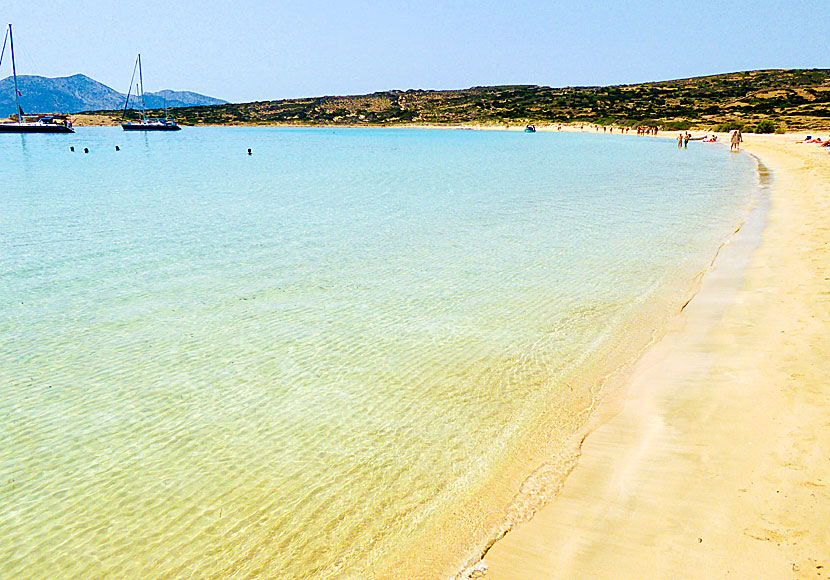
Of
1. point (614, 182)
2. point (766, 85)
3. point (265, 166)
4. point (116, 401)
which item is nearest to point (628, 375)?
point (116, 401)

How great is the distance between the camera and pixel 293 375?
6.46 metres

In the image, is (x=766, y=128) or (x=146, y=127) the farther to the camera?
(x=146, y=127)

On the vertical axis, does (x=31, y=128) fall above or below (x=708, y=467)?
above

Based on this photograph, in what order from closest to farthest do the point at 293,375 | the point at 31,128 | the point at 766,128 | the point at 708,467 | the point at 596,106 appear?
1. the point at 708,467
2. the point at 293,375
3. the point at 766,128
4. the point at 31,128
5. the point at 596,106

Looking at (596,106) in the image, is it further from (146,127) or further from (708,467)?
(708,467)

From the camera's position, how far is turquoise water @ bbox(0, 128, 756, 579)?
409 centimetres

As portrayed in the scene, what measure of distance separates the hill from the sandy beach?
69.6 meters

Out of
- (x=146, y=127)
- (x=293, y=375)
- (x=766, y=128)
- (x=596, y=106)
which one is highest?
(x=596, y=106)

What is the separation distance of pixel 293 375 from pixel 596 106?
127980 millimetres

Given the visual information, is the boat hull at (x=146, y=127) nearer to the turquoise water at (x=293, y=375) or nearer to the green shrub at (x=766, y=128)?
the green shrub at (x=766, y=128)

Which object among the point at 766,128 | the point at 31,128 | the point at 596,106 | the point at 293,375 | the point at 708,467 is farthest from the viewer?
the point at 596,106

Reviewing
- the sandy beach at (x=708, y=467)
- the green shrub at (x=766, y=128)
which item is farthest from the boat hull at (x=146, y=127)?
the sandy beach at (x=708, y=467)

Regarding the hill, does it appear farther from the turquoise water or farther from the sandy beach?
the sandy beach

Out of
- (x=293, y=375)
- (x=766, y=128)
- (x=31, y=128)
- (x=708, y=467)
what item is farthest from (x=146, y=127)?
(x=708, y=467)
